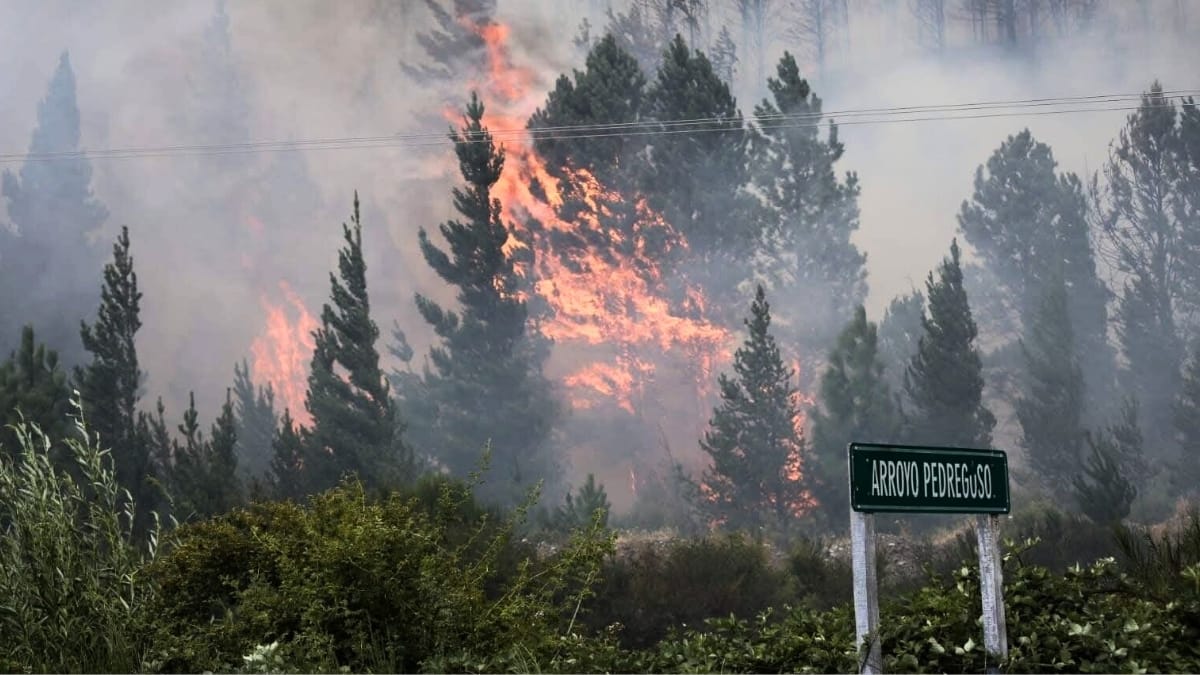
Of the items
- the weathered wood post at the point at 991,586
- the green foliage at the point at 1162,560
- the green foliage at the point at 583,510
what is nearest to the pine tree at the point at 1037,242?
the green foliage at the point at 583,510

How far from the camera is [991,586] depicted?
20.0 feet

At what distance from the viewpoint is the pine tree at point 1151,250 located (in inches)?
1829

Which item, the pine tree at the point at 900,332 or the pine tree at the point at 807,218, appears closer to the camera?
the pine tree at the point at 807,218

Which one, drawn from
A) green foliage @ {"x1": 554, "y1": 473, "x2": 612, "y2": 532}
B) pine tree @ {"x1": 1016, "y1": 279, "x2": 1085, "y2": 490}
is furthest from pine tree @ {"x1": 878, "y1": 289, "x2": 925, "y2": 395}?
green foliage @ {"x1": 554, "y1": 473, "x2": 612, "y2": 532}

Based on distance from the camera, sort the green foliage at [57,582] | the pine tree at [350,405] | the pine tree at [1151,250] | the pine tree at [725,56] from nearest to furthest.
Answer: the green foliage at [57,582], the pine tree at [350,405], the pine tree at [1151,250], the pine tree at [725,56]

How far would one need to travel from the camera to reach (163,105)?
63375 millimetres

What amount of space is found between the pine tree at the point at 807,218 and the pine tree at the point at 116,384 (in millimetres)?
21156

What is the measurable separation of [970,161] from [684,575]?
1607 inches

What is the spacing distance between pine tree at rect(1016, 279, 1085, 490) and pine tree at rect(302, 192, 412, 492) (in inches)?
739

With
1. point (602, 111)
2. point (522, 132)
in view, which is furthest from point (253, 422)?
point (602, 111)

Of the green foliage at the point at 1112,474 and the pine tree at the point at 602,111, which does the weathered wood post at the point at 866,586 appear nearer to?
the green foliage at the point at 1112,474

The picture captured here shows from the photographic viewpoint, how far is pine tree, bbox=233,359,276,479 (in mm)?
51750

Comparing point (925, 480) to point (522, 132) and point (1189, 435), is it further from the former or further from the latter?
point (522, 132)

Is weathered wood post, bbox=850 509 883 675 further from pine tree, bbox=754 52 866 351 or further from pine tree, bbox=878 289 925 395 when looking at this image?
pine tree, bbox=878 289 925 395
